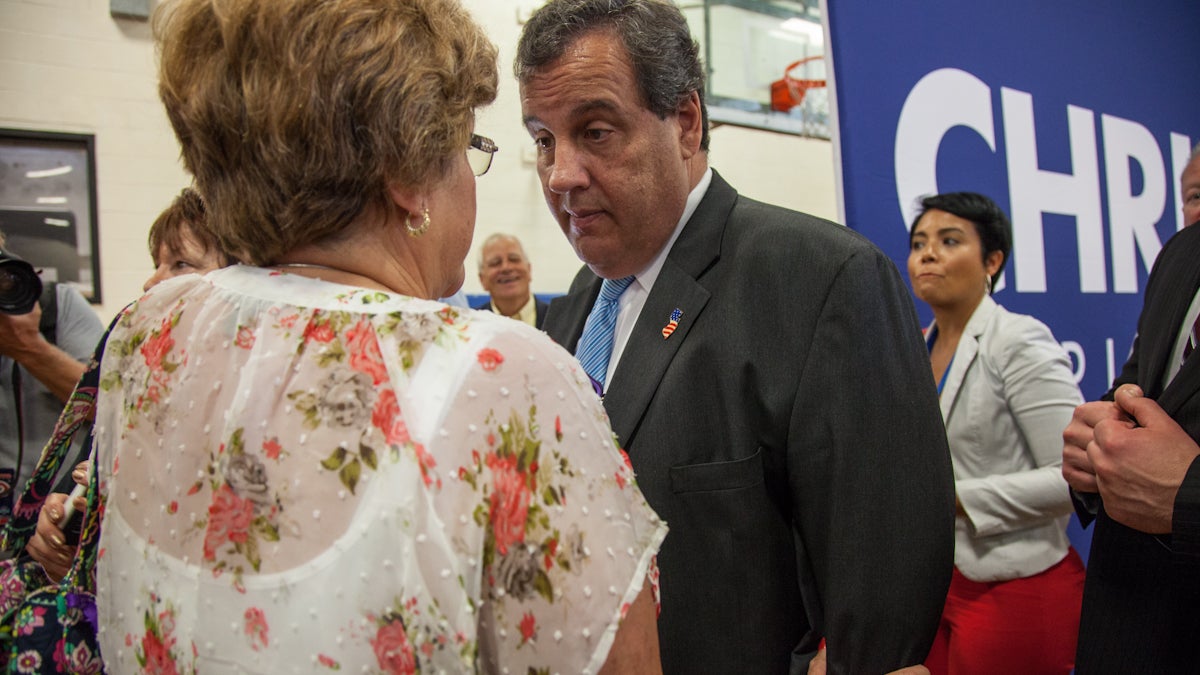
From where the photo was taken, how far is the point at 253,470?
713 millimetres

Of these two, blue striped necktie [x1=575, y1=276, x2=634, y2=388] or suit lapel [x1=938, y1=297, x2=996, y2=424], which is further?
suit lapel [x1=938, y1=297, x2=996, y2=424]

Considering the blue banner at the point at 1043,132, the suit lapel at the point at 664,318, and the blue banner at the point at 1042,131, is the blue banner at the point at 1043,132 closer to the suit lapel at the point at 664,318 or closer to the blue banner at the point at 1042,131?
the blue banner at the point at 1042,131

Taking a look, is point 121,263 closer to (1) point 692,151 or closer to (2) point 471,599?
(1) point 692,151

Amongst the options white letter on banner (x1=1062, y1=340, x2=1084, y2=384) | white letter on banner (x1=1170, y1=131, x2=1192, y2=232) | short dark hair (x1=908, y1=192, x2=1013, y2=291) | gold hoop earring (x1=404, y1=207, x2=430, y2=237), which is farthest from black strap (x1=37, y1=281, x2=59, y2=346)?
white letter on banner (x1=1170, y1=131, x2=1192, y2=232)

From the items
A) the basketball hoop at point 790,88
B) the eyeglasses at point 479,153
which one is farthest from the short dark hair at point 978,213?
the basketball hoop at point 790,88

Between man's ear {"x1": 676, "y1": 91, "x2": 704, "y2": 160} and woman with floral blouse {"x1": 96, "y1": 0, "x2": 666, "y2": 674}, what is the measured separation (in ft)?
2.25

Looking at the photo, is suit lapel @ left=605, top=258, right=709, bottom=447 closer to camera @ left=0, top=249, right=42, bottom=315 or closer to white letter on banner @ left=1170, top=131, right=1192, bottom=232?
camera @ left=0, top=249, right=42, bottom=315

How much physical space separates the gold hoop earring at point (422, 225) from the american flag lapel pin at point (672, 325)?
0.57m

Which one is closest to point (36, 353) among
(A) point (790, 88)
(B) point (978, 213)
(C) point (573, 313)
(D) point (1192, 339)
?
(C) point (573, 313)

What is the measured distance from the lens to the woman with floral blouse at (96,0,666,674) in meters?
0.67

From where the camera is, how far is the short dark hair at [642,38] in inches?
54.4

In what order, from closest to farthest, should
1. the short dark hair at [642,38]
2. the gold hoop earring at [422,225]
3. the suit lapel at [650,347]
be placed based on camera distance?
the gold hoop earring at [422,225], the suit lapel at [650,347], the short dark hair at [642,38]

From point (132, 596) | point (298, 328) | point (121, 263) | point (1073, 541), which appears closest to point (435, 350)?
point (298, 328)

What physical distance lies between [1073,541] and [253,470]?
3.32 m
